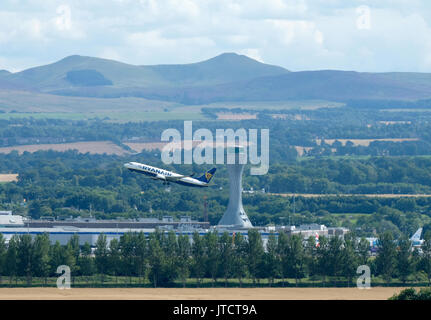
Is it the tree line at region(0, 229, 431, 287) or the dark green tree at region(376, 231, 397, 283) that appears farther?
the dark green tree at region(376, 231, 397, 283)

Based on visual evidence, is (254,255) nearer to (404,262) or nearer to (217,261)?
(217,261)

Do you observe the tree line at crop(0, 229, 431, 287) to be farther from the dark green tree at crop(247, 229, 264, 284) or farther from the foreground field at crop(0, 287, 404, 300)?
the foreground field at crop(0, 287, 404, 300)

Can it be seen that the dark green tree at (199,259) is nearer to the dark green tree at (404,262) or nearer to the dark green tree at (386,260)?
the dark green tree at (386,260)

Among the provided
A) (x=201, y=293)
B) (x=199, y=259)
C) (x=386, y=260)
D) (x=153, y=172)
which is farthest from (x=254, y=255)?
(x=201, y=293)

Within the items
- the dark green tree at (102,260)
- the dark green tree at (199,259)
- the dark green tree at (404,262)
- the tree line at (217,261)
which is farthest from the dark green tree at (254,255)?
the dark green tree at (102,260)

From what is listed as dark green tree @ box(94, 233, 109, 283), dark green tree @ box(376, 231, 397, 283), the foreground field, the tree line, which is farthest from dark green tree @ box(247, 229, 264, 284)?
dark green tree @ box(94, 233, 109, 283)
